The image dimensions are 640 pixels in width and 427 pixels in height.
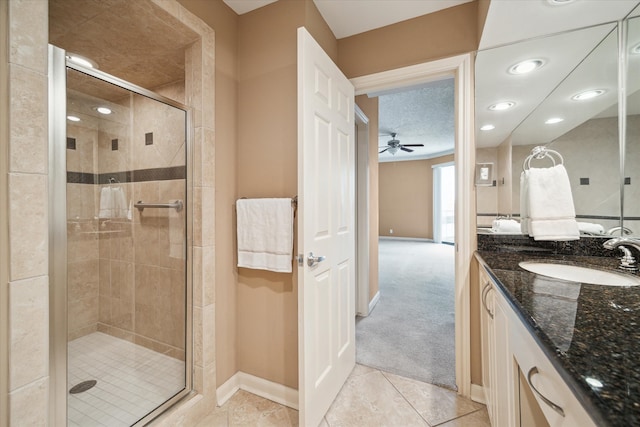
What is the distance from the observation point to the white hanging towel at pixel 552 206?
4.96 ft

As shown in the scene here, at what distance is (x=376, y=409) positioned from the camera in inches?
62.7

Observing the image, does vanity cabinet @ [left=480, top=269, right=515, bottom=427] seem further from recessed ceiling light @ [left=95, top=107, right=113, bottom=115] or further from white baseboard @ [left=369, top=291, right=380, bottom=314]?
recessed ceiling light @ [left=95, top=107, right=113, bottom=115]

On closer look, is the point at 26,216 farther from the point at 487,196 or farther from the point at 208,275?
the point at 487,196

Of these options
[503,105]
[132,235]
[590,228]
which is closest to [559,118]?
[503,105]

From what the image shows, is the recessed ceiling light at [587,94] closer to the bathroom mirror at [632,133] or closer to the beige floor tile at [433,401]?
the bathroom mirror at [632,133]

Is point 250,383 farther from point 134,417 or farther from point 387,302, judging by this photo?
point 387,302

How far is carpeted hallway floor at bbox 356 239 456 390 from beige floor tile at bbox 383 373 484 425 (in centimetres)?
8

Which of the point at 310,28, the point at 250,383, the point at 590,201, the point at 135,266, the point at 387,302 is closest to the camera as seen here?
the point at 590,201

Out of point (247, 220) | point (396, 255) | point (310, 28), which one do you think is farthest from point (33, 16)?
point (396, 255)

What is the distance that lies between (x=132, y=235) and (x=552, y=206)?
111 inches

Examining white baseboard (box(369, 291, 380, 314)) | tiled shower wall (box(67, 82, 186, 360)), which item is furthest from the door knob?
white baseboard (box(369, 291, 380, 314))

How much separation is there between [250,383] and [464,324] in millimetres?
1484

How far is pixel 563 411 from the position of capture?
1.76 feet

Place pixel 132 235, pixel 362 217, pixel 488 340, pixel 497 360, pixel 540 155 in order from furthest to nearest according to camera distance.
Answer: pixel 362 217 < pixel 132 235 < pixel 540 155 < pixel 488 340 < pixel 497 360
